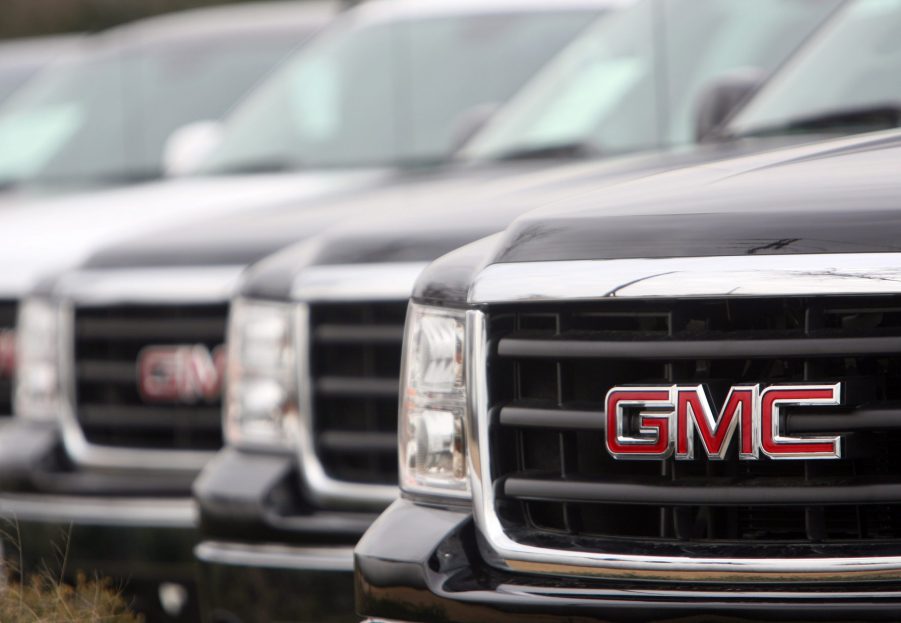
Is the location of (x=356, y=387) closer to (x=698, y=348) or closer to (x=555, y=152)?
(x=555, y=152)

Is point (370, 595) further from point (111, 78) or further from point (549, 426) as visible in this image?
point (111, 78)

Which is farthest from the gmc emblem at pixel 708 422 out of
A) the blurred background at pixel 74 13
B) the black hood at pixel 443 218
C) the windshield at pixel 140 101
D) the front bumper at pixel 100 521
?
the blurred background at pixel 74 13

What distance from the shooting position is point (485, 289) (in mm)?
2775

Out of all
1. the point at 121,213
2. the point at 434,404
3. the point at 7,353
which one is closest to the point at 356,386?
the point at 434,404

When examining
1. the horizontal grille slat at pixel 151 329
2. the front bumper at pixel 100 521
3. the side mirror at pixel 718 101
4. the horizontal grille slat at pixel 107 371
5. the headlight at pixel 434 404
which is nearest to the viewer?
the headlight at pixel 434 404

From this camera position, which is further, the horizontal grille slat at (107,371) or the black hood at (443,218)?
the horizontal grille slat at (107,371)

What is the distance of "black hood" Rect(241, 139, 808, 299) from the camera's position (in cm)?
377

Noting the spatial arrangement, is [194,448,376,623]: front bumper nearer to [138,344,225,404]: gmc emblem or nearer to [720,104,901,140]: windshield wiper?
[138,344,225,404]: gmc emblem

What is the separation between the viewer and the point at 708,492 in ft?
8.39

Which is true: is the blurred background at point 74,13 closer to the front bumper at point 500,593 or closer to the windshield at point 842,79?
the windshield at point 842,79

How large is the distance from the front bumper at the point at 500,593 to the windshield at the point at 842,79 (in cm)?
159

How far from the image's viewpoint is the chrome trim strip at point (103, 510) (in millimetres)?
4879

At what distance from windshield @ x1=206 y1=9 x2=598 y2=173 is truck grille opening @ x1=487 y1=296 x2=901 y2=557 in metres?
3.90

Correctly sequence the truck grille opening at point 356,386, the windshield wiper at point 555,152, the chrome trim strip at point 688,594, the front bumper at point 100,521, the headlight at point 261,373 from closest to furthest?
1. the chrome trim strip at point 688,594
2. the truck grille opening at point 356,386
3. the headlight at point 261,373
4. the front bumper at point 100,521
5. the windshield wiper at point 555,152
